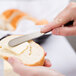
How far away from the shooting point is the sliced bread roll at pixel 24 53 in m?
0.45

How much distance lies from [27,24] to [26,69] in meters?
0.38

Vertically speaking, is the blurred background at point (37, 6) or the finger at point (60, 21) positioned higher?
the blurred background at point (37, 6)

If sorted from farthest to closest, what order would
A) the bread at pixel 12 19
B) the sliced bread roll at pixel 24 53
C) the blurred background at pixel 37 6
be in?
the blurred background at pixel 37 6 → the bread at pixel 12 19 → the sliced bread roll at pixel 24 53

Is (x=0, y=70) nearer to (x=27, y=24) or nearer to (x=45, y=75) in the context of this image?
(x=45, y=75)

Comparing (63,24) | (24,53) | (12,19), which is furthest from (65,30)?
(12,19)

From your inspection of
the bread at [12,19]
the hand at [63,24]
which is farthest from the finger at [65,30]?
the bread at [12,19]

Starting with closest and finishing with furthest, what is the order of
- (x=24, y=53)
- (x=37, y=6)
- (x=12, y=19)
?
(x=24, y=53), (x=12, y=19), (x=37, y=6)

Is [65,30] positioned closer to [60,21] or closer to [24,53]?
[60,21]

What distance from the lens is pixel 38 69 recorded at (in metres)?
0.37

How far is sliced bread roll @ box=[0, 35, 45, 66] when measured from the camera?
0.45m

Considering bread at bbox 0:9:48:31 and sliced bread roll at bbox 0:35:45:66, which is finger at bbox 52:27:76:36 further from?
bread at bbox 0:9:48:31

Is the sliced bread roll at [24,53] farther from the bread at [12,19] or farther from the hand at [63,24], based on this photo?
the bread at [12,19]

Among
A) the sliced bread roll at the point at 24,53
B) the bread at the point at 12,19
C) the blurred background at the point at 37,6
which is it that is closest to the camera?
the sliced bread roll at the point at 24,53

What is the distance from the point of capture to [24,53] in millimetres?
474
